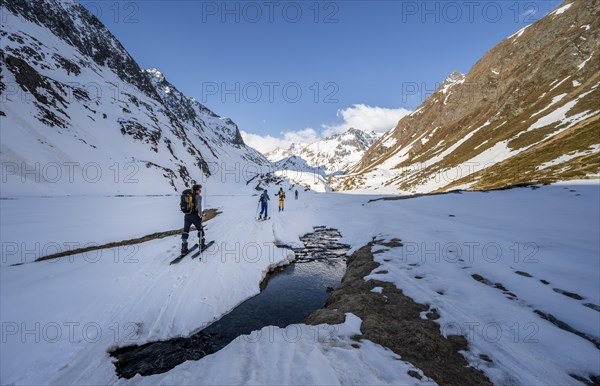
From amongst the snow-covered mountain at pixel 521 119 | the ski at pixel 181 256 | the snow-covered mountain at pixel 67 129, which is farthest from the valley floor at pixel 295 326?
the snow-covered mountain at pixel 67 129

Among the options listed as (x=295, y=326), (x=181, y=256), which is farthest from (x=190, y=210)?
(x=295, y=326)

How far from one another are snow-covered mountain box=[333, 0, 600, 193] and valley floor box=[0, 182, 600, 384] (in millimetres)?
25270

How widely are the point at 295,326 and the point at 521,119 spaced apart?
356 feet

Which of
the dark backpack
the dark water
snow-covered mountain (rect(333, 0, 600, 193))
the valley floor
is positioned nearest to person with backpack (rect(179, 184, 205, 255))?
the dark backpack

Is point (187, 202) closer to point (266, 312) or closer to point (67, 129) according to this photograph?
point (266, 312)

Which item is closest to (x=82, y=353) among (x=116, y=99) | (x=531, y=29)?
(x=116, y=99)

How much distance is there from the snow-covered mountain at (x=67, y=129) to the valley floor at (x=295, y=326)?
106ft

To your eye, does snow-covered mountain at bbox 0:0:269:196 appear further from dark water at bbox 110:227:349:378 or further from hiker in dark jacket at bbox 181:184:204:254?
dark water at bbox 110:227:349:378

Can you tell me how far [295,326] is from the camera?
5.97 meters

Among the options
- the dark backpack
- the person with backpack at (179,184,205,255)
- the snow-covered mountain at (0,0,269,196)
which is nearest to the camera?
the person with backpack at (179,184,205,255)

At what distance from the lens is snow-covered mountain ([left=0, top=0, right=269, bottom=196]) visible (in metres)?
39.2

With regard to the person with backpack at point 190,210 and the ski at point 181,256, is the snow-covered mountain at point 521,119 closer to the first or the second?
the person with backpack at point 190,210

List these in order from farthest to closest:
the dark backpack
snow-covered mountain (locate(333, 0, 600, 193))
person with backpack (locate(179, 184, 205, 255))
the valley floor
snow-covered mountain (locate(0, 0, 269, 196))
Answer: snow-covered mountain (locate(333, 0, 600, 193)) → snow-covered mountain (locate(0, 0, 269, 196)) → the dark backpack → person with backpack (locate(179, 184, 205, 255)) → the valley floor

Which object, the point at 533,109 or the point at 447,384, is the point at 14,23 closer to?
the point at 447,384
